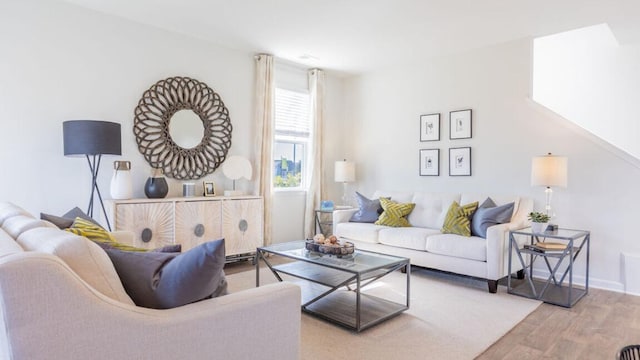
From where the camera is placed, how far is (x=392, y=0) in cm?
337

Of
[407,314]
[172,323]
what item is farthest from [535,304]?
[172,323]

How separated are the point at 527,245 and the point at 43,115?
460 centimetres

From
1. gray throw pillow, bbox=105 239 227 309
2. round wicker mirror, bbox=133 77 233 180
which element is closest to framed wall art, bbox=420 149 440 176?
round wicker mirror, bbox=133 77 233 180

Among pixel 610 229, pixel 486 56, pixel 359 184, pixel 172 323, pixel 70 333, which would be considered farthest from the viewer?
pixel 359 184

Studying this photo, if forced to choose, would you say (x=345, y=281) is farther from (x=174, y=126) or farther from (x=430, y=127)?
(x=430, y=127)

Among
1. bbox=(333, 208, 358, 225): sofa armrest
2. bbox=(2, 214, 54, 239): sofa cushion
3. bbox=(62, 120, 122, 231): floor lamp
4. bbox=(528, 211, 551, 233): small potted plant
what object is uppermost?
bbox=(62, 120, 122, 231): floor lamp

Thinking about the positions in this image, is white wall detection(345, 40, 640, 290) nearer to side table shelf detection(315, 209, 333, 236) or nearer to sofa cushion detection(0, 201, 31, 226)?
side table shelf detection(315, 209, 333, 236)

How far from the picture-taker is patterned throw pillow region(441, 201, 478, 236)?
3998mm

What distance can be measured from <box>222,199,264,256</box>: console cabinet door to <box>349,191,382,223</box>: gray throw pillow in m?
1.23

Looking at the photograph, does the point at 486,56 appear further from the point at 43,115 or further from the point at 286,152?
the point at 43,115

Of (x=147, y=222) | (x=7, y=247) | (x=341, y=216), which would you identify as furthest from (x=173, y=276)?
(x=341, y=216)

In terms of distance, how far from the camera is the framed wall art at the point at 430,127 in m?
5.06

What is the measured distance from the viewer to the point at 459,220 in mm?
4059

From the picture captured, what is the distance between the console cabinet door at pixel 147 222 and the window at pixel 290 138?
1.77 meters
